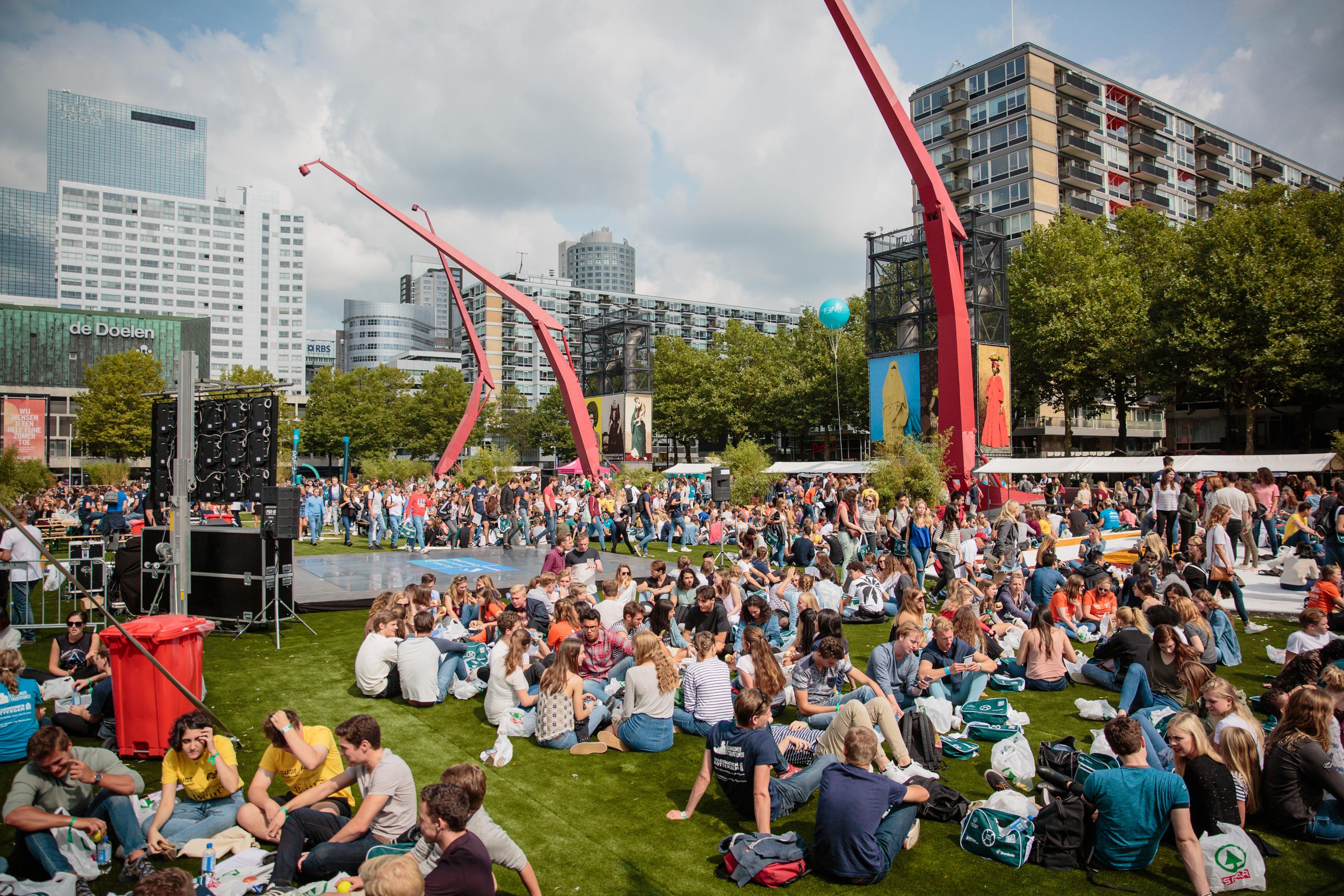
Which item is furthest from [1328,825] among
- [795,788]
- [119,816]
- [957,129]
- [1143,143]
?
[1143,143]

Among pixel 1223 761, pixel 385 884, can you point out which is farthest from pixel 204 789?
pixel 1223 761

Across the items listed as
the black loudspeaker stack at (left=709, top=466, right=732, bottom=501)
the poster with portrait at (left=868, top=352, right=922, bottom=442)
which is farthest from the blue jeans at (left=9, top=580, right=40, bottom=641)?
the poster with portrait at (left=868, top=352, right=922, bottom=442)

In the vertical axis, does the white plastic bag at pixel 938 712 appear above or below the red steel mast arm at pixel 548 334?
below

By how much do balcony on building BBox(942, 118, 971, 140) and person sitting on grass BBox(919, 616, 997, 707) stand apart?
5640cm

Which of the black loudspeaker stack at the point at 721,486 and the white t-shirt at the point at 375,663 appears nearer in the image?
the white t-shirt at the point at 375,663

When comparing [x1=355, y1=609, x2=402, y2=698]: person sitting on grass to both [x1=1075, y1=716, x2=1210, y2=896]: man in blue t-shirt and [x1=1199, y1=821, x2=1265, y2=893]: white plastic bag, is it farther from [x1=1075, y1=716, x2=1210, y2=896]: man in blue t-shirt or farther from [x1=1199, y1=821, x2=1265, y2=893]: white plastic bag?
[x1=1199, y1=821, x2=1265, y2=893]: white plastic bag

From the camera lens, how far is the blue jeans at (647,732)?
631cm

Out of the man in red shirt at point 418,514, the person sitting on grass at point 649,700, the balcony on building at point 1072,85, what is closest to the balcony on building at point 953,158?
the balcony on building at point 1072,85

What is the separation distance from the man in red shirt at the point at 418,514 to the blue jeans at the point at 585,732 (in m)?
12.6

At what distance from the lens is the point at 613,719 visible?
668cm

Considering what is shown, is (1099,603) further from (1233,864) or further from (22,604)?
(22,604)

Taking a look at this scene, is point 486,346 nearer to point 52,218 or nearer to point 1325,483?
point 52,218

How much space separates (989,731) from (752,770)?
274cm

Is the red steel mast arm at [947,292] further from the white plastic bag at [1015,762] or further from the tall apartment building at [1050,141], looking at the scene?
the tall apartment building at [1050,141]
